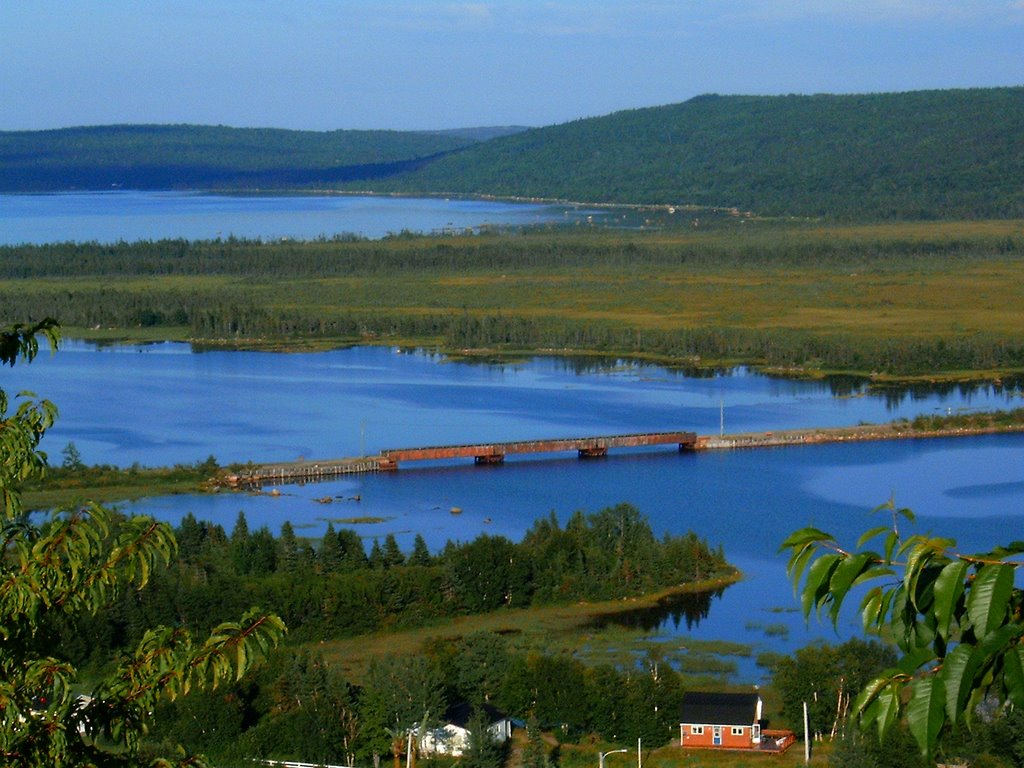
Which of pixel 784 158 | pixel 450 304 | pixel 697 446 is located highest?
pixel 784 158

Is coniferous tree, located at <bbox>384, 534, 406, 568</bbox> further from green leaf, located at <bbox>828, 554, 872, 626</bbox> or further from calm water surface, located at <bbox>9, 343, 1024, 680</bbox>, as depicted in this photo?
green leaf, located at <bbox>828, 554, 872, 626</bbox>

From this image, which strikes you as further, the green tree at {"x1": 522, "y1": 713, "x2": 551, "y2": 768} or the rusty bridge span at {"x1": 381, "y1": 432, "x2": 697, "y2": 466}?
the rusty bridge span at {"x1": 381, "y1": 432, "x2": 697, "y2": 466}

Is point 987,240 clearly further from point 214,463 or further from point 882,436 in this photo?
point 214,463

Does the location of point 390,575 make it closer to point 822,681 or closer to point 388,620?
point 388,620

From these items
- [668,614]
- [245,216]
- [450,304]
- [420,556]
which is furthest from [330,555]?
[245,216]

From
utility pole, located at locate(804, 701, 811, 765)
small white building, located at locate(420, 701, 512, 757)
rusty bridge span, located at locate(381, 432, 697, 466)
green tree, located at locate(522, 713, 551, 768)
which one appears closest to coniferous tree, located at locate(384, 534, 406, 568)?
small white building, located at locate(420, 701, 512, 757)

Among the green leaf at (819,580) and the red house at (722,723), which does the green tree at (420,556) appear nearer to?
the red house at (722,723)
